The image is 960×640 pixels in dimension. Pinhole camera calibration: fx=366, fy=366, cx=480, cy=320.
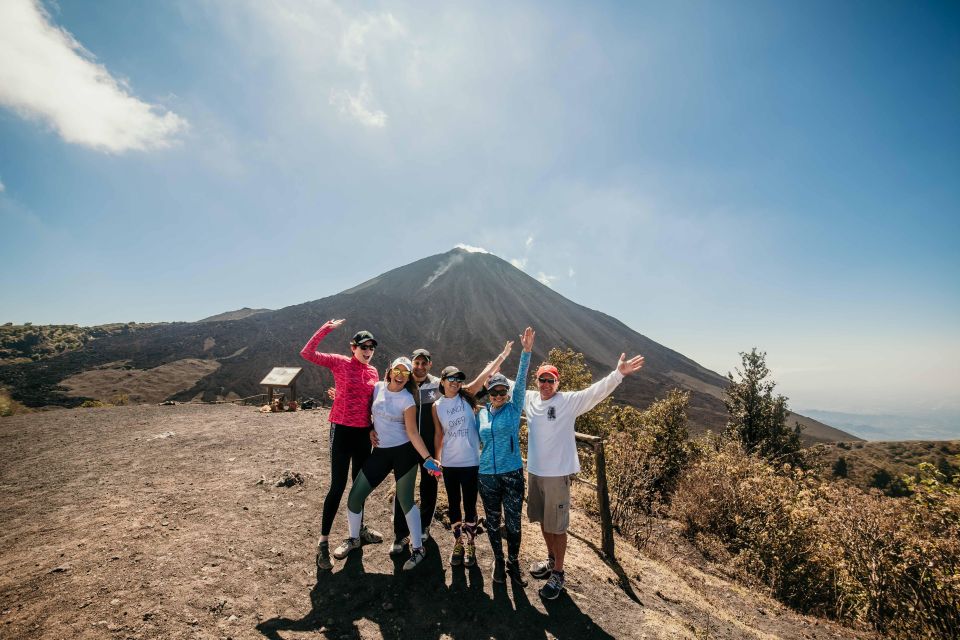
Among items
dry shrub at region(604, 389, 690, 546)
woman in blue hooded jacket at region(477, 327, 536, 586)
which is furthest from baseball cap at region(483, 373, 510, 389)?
dry shrub at region(604, 389, 690, 546)

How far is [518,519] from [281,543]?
9.53 feet

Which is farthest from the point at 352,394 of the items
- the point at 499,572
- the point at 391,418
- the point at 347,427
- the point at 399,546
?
the point at 499,572

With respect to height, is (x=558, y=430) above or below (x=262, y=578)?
above

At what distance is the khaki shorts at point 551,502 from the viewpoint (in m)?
3.64

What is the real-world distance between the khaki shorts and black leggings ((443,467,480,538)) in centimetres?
59

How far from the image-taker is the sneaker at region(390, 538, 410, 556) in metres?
4.10

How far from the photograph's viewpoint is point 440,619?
3.31 meters

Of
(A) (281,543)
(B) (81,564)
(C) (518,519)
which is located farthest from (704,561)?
(B) (81,564)

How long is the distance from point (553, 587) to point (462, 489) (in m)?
1.31

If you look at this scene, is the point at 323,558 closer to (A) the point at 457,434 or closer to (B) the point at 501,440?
(A) the point at 457,434

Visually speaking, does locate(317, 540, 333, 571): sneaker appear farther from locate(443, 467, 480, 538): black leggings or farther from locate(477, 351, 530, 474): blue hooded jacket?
locate(477, 351, 530, 474): blue hooded jacket

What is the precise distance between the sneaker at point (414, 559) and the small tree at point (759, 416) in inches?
699

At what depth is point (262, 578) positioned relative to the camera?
369 cm

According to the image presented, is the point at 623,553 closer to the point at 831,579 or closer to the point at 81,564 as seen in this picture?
the point at 831,579
